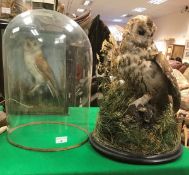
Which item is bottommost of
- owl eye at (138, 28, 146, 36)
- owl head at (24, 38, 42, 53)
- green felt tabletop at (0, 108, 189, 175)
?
green felt tabletop at (0, 108, 189, 175)

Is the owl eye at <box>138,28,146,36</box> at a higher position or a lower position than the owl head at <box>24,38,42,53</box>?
higher

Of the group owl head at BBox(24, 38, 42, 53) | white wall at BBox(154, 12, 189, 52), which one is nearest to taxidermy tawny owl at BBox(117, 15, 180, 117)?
owl head at BBox(24, 38, 42, 53)

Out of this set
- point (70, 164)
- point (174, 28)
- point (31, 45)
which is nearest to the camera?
point (70, 164)

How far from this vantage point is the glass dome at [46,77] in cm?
88

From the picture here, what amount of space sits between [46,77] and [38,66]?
0.18 feet

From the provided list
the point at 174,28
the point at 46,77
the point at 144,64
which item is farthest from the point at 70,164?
the point at 174,28

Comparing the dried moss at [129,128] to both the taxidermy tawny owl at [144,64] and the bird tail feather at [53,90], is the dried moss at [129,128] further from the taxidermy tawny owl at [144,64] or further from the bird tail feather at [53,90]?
the bird tail feather at [53,90]

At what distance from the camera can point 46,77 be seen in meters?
0.99

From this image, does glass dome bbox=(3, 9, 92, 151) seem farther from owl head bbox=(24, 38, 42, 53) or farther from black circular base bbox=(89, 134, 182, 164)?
black circular base bbox=(89, 134, 182, 164)

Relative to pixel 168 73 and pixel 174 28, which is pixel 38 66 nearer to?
pixel 168 73

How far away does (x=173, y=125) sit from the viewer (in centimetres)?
71

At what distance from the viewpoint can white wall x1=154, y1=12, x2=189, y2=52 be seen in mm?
5645

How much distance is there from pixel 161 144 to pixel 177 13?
5.94 meters

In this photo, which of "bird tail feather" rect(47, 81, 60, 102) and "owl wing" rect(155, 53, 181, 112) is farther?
"bird tail feather" rect(47, 81, 60, 102)
